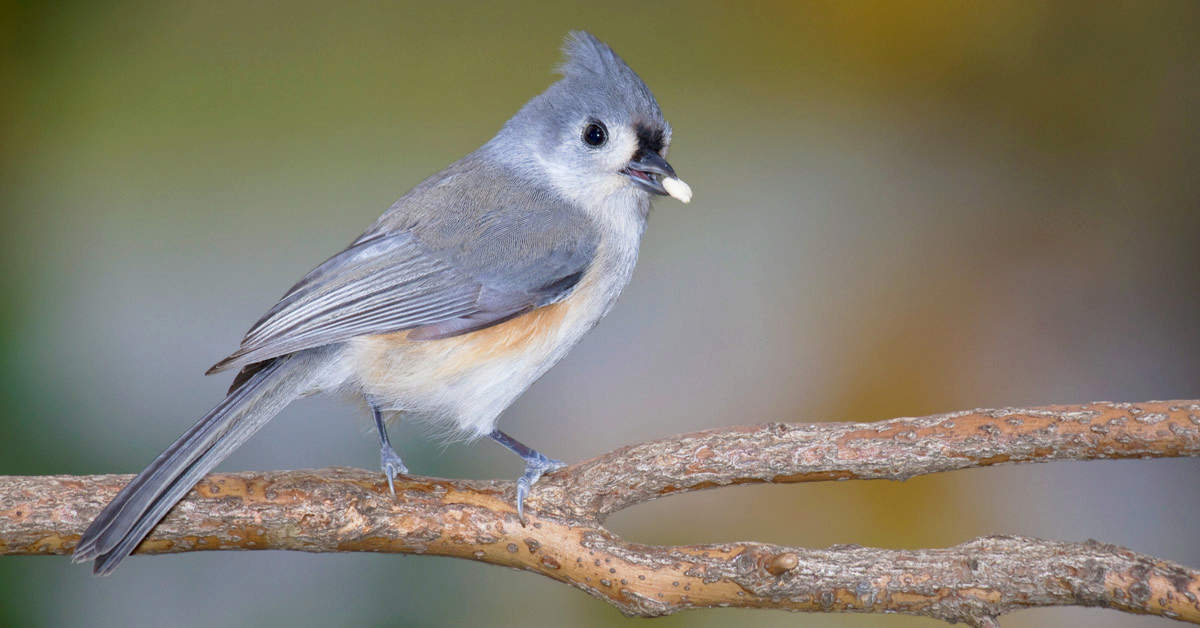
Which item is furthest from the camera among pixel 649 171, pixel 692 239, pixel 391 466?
pixel 692 239

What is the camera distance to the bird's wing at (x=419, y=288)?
178 centimetres

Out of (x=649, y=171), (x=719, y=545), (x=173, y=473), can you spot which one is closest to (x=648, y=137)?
(x=649, y=171)

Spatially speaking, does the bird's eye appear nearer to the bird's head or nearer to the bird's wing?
the bird's head

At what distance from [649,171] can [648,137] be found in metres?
0.07

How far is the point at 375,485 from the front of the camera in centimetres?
179

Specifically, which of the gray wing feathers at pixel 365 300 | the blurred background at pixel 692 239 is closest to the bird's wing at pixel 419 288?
the gray wing feathers at pixel 365 300

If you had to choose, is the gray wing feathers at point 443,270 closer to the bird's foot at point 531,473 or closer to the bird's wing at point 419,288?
the bird's wing at point 419,288

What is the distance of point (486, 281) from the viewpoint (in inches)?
73.2

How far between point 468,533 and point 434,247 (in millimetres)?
538

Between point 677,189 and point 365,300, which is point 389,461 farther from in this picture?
point 677,189

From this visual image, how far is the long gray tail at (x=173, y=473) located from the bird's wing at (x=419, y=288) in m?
0.10

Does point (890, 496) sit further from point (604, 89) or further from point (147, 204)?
point (147, 204)

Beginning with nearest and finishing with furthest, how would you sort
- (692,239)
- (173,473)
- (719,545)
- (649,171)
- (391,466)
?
(173,473)
(719,545)
(391,466)
(649,171)
(692,239)

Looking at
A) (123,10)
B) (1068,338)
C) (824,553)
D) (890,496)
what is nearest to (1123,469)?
(1068,338)
